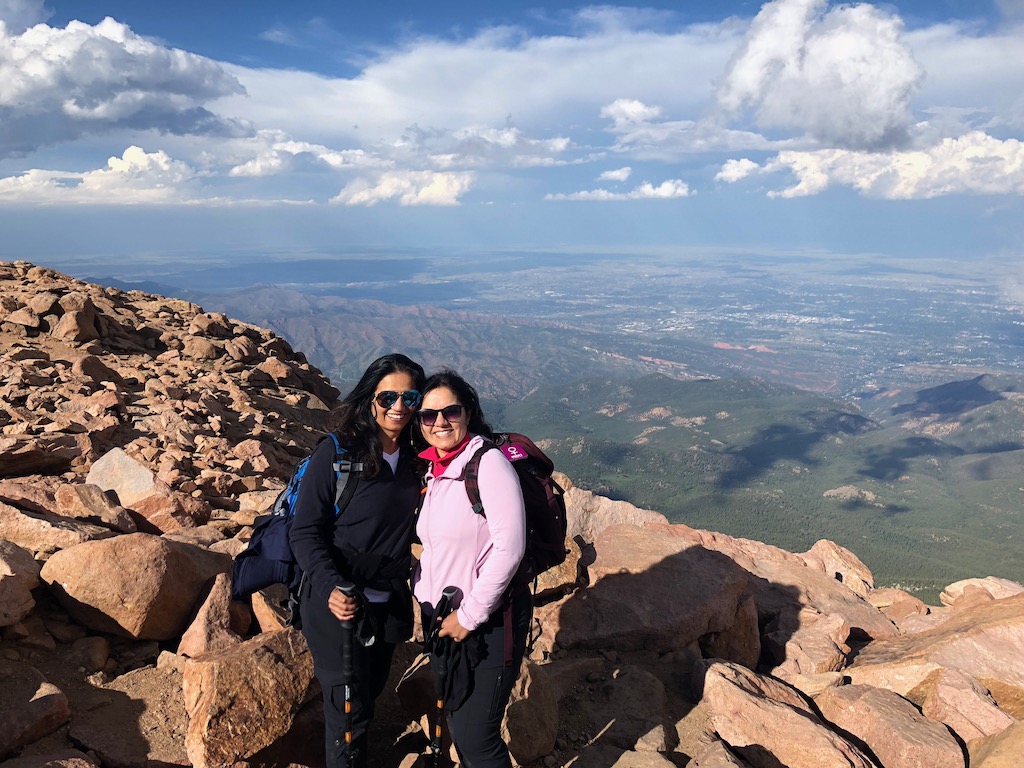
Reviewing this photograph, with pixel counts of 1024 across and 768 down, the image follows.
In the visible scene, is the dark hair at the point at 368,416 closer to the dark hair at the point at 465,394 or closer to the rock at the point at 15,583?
the dark hair at the point at 465,394

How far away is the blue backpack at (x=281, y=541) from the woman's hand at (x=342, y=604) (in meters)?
0.61

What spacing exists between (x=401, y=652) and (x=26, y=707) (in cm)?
372

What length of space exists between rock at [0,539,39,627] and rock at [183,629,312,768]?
7.67 ft

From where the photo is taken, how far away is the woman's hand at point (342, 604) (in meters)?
5.13

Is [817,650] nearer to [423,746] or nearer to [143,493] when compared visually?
[423,746]

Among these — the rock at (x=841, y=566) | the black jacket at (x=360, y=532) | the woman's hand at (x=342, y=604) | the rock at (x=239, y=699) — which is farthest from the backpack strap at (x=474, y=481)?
the rock at (x=841, y=566)

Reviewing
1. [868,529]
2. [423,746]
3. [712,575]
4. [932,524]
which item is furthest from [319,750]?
[932,524]

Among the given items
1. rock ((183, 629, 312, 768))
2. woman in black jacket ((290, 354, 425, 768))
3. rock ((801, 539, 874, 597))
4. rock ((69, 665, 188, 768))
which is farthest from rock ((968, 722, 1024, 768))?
rock ((801, 539, 874, 597))

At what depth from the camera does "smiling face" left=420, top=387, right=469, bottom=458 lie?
5328mm

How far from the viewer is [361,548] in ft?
17.6

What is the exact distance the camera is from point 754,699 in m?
8.30

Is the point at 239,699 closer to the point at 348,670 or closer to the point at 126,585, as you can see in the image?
the point at 348,670

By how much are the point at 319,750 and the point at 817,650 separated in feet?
27.2

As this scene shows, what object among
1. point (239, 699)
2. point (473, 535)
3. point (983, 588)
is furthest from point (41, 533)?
point (983, 588)
